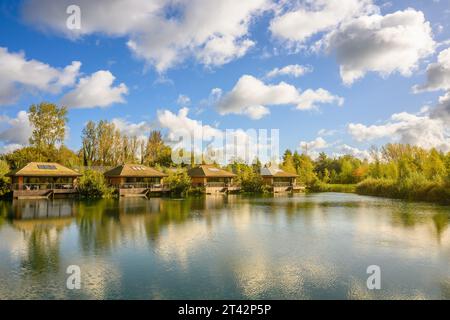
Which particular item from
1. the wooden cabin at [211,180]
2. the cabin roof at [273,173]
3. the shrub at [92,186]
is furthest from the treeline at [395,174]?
the shrub at [92,186]

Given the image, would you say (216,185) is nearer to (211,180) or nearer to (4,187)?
(211,180)

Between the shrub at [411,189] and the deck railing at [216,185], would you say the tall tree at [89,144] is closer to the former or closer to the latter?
the deck railing at [216,185]

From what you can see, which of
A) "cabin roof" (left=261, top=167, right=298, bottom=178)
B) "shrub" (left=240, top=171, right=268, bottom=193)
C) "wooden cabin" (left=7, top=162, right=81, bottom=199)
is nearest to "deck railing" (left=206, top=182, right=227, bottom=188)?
"shrub" (left=240, top=171, right=268, bottom=193)

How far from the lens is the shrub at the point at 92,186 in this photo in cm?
3450

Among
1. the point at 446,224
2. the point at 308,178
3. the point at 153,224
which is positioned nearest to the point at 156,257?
the point at 153,224

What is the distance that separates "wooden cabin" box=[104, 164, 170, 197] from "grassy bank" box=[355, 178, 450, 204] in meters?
24.3

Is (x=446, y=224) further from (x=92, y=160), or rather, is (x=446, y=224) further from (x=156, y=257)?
(x=92, y=160)

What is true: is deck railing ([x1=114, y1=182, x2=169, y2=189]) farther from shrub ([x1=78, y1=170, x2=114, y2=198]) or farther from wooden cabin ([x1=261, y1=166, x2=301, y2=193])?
wooden cabin ([x1=261, y1=166, x2=301, y2=193])

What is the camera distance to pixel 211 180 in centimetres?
4484

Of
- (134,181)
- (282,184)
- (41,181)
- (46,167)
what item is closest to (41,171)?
(46,167)

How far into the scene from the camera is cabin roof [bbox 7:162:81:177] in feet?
109

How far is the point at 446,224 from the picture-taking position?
59.3 ft

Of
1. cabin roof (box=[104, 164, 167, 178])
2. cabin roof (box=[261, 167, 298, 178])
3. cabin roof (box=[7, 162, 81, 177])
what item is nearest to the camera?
cabin roof (box=[7, 162, 81, 177])

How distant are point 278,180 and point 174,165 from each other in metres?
20.5
